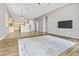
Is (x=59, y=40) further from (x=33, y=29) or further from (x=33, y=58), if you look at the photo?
(x=33, y=58)

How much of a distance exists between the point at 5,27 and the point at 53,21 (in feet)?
5.31

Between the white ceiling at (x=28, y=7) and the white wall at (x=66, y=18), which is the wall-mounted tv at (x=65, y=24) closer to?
the white wall at (x=66, y=18)

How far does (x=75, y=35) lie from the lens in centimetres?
363

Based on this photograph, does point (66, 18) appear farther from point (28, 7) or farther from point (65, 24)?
point (28, 7)

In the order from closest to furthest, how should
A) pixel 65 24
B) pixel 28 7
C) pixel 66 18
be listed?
pixel 65 24
pixel 66 18
pixel 28 7

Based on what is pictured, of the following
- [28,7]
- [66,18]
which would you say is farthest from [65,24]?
[28,7]

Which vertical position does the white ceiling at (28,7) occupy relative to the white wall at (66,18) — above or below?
above

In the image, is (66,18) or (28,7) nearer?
(66,18)

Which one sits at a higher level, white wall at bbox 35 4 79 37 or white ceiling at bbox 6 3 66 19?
white ceiling at bbox 6 3 66 19

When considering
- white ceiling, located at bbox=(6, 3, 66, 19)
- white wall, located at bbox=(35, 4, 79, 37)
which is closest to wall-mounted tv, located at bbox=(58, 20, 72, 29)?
white wall, located at bbox=(35, 4, 79, 37)

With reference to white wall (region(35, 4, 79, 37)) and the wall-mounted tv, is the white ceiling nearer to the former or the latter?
white wall (region(35, 4, 79, 37))

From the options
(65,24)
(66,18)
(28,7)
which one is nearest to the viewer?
(65,24)

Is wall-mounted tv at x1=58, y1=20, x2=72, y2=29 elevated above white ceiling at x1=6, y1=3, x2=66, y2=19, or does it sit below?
below

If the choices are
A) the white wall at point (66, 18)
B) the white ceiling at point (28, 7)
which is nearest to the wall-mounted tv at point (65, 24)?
the white wall at point (66, 18)
